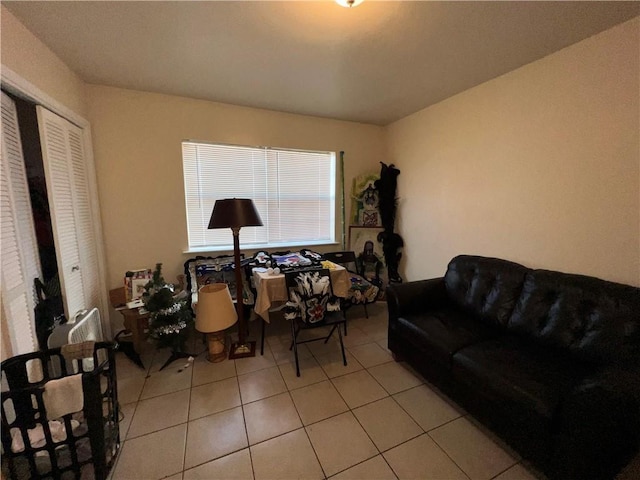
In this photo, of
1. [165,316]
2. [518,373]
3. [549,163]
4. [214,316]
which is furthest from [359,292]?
[549,163]

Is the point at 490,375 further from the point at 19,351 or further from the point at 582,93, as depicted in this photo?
the point at 19,351

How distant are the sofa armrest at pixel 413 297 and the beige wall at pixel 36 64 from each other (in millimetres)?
2921

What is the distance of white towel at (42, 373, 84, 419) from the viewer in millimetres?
1184

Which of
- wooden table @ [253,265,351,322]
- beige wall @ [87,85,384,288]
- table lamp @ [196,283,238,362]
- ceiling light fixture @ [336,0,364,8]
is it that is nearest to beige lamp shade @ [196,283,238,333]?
table lamp @ [196,283,238,362]

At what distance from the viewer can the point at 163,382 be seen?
6.88 feet

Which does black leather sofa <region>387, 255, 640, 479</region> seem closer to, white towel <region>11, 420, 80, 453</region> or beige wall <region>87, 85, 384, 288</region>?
white towel <region>11, 420, 80, 453</region>

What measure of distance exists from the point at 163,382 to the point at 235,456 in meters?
1.00

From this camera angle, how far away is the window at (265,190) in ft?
9.98

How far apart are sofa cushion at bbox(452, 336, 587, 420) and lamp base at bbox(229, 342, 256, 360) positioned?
1733 mm

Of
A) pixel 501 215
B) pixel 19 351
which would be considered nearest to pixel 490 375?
pixel 501 215

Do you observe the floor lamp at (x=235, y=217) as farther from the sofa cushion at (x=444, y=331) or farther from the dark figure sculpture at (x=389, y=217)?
the dark figure sculpture at (x=389, y=217)

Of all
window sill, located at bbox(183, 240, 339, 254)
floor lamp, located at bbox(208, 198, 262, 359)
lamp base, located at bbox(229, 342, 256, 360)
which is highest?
floor lamp, located at bbox(208, 198, 262, 359)

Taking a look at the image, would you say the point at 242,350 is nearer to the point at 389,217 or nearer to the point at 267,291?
the point at 267,291

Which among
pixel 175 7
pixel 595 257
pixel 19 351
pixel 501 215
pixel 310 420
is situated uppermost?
pixel 175 7
